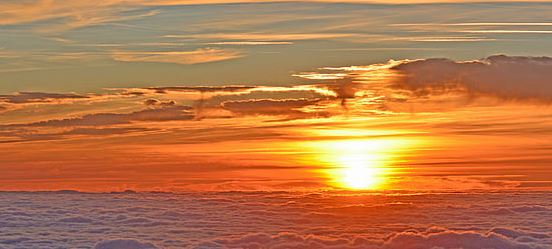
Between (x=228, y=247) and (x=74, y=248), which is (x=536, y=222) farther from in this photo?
(x=74, y=248)

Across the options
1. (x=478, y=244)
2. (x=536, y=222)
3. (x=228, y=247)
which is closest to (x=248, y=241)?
(x=228, y=247)

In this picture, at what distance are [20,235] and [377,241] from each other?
54.9 m

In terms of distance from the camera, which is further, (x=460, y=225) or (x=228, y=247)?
(x=460, y=225)

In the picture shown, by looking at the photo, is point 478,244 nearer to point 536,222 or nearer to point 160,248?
point 536,222

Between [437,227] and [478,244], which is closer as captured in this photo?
[478,244]

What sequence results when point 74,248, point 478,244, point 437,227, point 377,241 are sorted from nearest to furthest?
point 74,248
point 478,244
point 377,241
point 437,227

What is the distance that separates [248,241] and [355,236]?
62.6 ft

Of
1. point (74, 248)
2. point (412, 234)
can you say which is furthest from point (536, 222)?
point (74, 248)

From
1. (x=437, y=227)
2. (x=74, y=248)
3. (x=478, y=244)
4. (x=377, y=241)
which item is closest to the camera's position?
(x=74, y=248)

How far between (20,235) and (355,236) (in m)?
51.8

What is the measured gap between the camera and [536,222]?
191000mm

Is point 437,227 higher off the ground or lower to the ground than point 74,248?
higher

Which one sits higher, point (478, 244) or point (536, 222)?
point (536, 222)

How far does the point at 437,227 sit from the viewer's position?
190 m
